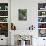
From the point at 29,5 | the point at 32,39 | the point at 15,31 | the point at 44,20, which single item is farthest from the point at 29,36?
the point at 29,5

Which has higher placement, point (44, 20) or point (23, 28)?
point (44, 20)

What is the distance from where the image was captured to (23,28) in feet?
20.8

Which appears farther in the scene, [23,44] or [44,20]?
[44,20]

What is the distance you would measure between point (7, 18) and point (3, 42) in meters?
1.29

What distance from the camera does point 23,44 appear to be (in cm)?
595

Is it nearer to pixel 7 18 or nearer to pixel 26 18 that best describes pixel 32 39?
pixel 26 18

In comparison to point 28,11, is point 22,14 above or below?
below

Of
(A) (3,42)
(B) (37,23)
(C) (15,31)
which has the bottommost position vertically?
(A) (3,42)

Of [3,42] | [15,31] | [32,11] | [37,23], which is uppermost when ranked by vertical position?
[32,11]

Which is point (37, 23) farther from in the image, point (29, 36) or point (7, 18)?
point (7, 18)

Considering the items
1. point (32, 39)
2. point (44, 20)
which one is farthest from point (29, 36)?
point (44, 20)

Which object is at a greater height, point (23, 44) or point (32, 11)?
point (32, 11)

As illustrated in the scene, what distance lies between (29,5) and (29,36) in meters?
1.60

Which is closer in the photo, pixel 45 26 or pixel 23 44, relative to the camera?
pixel 23 44
